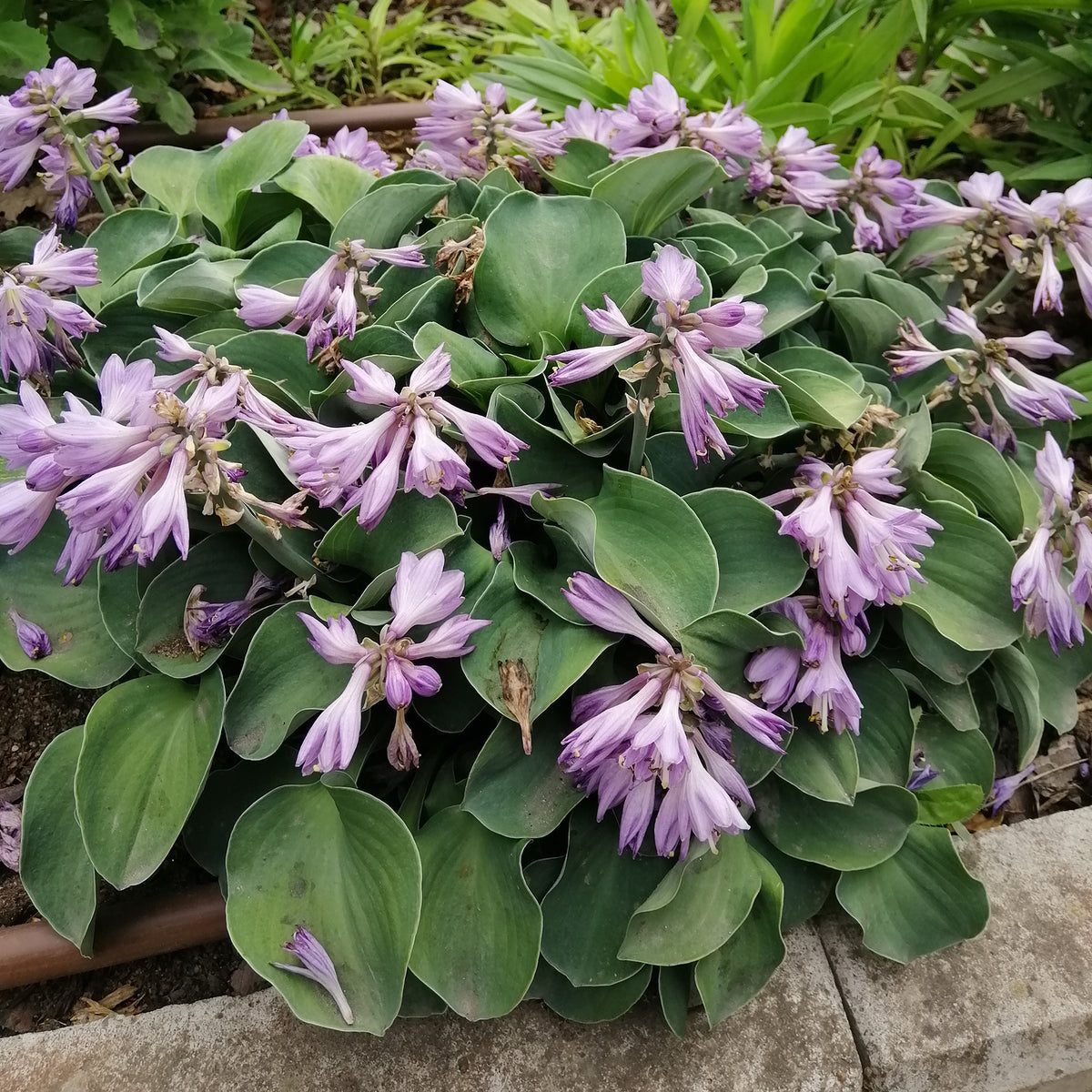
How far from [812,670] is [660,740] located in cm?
31

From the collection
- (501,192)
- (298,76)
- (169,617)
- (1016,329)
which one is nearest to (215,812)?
(169,617)

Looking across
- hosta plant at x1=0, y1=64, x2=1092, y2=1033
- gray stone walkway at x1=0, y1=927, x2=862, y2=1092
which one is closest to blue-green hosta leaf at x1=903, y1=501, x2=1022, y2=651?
hosta plant at x1=0, y1=64, x2=1092, y2=1033

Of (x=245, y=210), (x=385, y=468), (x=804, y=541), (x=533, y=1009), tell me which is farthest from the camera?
(x=245, y=210)

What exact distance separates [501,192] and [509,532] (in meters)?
0.60

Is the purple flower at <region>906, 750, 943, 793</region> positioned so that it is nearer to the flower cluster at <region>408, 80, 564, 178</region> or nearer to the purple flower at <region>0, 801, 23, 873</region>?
the flower cluster at <region>408, 80, 564, 178</region>

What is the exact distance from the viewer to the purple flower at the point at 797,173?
5.60ft

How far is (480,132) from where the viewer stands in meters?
1.60

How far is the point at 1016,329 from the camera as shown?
223 centimetres

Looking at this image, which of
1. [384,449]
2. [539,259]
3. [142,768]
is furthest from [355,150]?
[142,768]

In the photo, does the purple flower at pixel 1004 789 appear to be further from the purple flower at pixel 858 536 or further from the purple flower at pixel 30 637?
the purple flower at pixel 30 637

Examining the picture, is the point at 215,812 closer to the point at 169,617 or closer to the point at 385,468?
the point at 169,617

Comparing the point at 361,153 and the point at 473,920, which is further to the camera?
A: the point at 361,153

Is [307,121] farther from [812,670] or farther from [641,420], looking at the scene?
[812,670]

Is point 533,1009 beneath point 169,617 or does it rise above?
beneath
